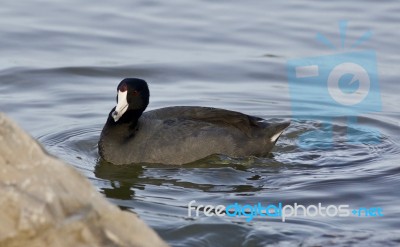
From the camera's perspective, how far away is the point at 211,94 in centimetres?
1080

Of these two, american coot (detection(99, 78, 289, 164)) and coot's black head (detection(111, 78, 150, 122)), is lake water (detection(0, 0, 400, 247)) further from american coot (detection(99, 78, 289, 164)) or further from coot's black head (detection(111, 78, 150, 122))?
coot's black head (detection(111, 78, 150, 122))

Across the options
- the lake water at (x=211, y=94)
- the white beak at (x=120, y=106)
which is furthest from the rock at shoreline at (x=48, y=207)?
the white beak at (x=120, y=106)

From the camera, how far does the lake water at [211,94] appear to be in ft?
22.0

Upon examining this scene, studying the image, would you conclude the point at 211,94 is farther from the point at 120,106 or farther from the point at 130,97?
the point at 120,106

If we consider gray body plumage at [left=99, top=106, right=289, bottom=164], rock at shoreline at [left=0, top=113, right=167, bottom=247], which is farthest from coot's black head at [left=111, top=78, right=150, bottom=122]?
rock at shoreline at [left=0, top=113, right=167, bottom=247]

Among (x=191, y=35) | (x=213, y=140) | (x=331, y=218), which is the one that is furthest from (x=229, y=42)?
(x=331, y=218)

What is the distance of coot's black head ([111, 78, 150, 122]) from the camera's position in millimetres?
8500

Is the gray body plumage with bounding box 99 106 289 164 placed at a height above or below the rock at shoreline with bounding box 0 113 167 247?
below

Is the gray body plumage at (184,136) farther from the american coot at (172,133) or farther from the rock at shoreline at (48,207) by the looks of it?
the rock at shoreline at (48,207)

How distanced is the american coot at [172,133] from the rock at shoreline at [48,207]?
415 cm

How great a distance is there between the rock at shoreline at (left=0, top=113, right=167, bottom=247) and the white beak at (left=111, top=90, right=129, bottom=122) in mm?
4105

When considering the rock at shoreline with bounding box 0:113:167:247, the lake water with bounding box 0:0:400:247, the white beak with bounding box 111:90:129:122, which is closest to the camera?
the rock at shoreline with bounding box 0:113:167:247

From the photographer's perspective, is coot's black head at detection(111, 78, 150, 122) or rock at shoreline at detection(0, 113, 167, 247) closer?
rock at shoreline at detection(0, 113, 167, 247)

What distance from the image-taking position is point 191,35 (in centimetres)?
1312
